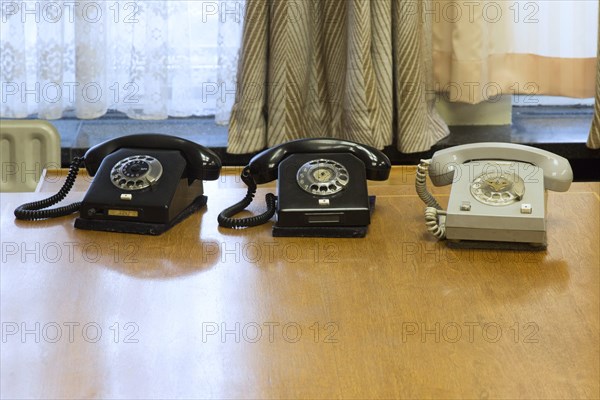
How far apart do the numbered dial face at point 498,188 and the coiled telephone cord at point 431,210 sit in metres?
0.07

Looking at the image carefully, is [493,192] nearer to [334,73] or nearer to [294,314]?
[294,314]

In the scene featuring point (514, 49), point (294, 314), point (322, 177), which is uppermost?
point (514, 49)

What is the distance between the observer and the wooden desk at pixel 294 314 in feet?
3.56

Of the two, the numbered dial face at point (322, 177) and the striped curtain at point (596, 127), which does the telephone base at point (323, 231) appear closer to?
the numbered dial face at point (322, 177)

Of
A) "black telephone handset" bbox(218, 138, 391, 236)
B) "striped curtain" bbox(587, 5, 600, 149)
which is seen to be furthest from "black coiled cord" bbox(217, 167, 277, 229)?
"striped curtain" bbox(587, 5, 600, 149)

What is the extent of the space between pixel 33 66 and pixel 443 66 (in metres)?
1.17

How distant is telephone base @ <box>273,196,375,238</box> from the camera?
1.56 meters

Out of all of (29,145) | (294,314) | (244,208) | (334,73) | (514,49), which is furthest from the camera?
(514,49)

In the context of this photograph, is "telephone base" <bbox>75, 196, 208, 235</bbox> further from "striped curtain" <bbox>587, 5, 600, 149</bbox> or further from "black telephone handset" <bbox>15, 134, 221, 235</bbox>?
"striped curtain" <bbox>587, 5, 600, 149</bbox>

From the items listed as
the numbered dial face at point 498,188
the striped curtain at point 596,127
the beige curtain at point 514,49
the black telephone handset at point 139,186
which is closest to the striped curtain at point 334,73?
the beige curtain at point 514,49

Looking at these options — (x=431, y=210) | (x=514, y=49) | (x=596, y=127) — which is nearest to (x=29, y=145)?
(x=431, y=210)

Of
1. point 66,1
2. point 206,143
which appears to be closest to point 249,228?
point 206,143

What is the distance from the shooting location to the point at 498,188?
1.54 meters

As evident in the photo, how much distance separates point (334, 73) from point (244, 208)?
1001 millimetres
